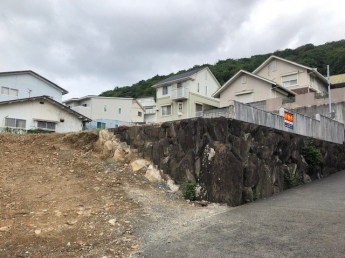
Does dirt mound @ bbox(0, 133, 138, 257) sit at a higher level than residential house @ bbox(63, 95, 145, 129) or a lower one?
lower

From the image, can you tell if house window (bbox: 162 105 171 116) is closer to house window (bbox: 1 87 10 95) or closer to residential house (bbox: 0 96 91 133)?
residential house (bbox: 0 96 91 133)

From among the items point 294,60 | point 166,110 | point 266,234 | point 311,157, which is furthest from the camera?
point 294,60

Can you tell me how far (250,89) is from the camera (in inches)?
972

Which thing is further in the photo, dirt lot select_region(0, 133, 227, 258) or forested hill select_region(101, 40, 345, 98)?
forested hill select_region(101, 40, 345, 98)

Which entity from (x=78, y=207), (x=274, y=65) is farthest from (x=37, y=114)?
(x=274, y=65)

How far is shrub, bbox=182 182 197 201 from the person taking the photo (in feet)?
22.3

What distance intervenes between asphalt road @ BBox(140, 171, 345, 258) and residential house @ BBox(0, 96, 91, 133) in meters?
15.8

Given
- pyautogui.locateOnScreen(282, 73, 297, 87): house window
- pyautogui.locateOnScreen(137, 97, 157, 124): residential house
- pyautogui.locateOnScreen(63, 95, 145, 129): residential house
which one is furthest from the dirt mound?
pyautogui.locateOnScreen(137, 97, 157, 124): residential house

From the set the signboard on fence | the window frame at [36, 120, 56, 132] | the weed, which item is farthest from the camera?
the window frame at [36, 120, 56, 132]

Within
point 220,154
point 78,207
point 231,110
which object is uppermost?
point 231,110

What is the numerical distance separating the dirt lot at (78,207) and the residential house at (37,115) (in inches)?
418

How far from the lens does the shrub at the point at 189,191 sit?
681 centimetres

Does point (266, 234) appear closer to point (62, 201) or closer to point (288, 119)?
point (62, 201)

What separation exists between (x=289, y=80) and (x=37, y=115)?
21.8 meters
